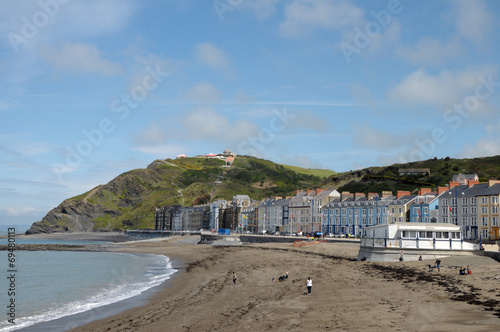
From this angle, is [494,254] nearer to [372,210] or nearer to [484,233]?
[484,233]

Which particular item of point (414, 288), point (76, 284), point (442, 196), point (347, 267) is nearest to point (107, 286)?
point (76, 284)

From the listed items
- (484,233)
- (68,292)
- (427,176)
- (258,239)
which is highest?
(427,176)

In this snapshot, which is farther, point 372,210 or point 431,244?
point 372,210

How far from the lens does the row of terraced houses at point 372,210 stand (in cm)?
8038

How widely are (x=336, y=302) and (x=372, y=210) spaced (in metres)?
80.4

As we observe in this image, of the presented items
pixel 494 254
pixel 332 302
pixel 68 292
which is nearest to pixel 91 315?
pixel 68 292

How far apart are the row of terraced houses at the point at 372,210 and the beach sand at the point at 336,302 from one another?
33.1m

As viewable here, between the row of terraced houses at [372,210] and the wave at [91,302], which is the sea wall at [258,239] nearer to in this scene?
the row of terraced houses at [372,210]

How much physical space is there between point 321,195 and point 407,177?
6617cm

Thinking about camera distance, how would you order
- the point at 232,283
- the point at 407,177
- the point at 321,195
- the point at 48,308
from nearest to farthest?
the point at 48,308, the point at 232,283, the point at 321,195, the point at 407,177

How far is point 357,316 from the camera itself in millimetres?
21328

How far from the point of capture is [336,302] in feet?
84.8

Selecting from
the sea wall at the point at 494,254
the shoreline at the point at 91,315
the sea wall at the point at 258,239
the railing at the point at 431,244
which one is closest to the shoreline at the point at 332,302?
the shoreline at the point at 91,315

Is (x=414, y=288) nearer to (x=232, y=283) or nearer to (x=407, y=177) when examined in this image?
(x=232, y=283)
